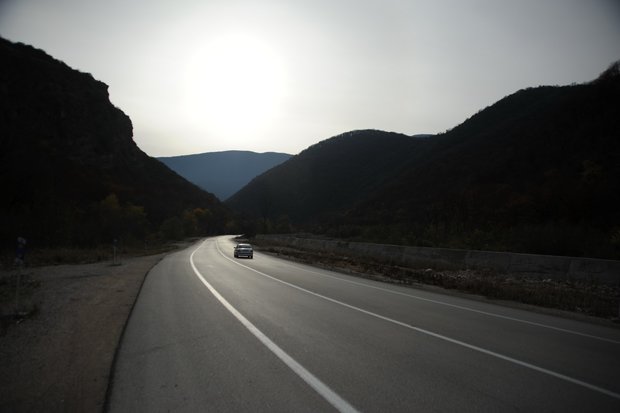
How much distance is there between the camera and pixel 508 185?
160 feet

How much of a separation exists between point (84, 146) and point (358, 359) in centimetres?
12700

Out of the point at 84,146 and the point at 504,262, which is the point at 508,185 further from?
the point at 84,146

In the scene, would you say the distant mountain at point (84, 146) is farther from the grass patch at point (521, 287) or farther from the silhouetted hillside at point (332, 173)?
the grass patch at point (521, 287)

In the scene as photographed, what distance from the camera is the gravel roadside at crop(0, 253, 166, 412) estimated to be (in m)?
4.15

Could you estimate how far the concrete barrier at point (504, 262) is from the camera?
1174 cm

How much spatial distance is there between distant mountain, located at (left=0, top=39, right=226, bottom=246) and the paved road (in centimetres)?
3901

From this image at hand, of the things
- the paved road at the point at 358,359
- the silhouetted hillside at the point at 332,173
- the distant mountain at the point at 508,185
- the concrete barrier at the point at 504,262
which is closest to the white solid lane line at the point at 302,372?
the paved road at the point at 358,359

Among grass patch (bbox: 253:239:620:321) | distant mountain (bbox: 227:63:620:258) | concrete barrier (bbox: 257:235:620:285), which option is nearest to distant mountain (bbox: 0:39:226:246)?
concrete barrier (bbox: 257:235:620:285)

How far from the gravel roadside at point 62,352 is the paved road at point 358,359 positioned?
28 centimetres

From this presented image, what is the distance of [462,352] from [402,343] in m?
0.92

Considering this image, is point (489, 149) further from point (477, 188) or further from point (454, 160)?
point (477, 188)

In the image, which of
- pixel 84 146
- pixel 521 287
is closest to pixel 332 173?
pixel 84 146

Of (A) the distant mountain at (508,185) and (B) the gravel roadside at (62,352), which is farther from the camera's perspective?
(A) the distant mountain at (508,185)

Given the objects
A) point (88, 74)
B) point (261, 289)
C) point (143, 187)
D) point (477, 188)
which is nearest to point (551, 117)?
point (477, 188)
